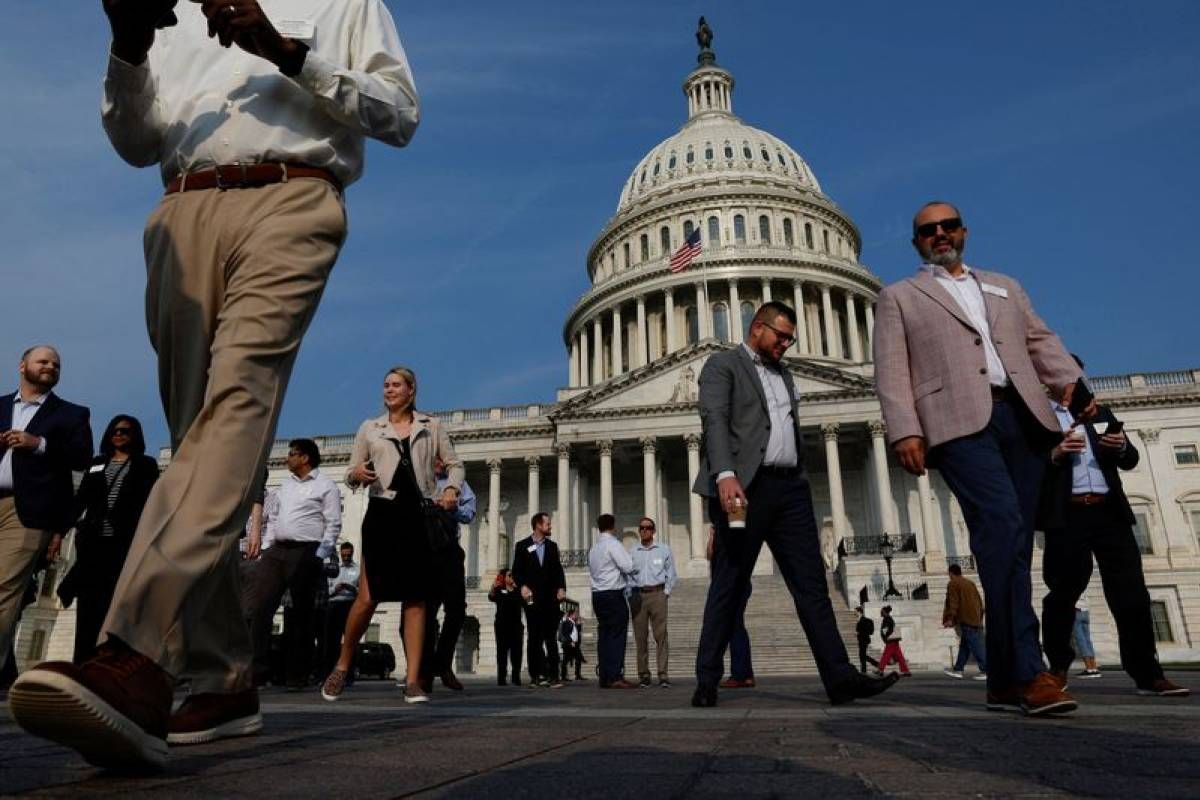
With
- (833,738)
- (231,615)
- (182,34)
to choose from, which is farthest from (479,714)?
(182,34)

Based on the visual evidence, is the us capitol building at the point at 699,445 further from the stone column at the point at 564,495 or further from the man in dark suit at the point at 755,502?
the man in dark suit at the point at 755,502

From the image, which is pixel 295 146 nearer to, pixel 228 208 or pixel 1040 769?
pixel 228 208

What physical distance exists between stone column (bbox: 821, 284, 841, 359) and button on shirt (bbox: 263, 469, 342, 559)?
50381mm

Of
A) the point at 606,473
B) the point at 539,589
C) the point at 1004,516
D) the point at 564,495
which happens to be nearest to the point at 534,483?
the point at 564,495

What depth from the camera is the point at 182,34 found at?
3.72 m

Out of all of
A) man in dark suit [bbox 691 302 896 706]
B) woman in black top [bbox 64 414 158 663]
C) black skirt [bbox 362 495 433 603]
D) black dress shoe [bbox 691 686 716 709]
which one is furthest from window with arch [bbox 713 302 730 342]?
black dress shoe [bbox 691 686 716 709]

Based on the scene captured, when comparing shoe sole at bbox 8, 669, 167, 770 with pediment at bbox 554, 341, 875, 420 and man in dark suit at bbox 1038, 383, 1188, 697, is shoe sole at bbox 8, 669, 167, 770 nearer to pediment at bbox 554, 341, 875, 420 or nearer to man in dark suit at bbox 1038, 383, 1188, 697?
man in dark suit at bbox 1038, 383, 1188, 697

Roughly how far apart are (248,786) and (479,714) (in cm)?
309

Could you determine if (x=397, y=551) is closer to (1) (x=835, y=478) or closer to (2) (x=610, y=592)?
(2) (x=610, y=592)

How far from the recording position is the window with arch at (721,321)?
192 feet

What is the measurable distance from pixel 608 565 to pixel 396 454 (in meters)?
6.32

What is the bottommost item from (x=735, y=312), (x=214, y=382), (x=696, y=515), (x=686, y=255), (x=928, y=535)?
(x=214, y=382)

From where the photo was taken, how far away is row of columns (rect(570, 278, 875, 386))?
191 ft

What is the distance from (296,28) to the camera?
349cm
